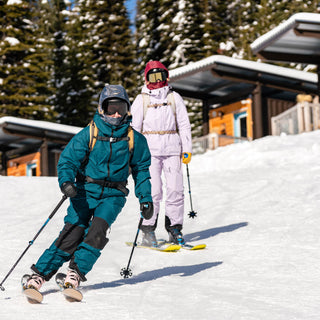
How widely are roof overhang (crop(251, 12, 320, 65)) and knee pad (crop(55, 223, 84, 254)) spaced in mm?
12987

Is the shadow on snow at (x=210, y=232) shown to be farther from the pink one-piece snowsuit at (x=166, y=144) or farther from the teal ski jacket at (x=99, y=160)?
the teal ski jacket at (x=99, y=160)

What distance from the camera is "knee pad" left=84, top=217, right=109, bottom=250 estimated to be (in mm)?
4273

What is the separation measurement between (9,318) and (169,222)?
342cm

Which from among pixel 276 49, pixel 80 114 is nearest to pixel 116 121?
pixel 276 49

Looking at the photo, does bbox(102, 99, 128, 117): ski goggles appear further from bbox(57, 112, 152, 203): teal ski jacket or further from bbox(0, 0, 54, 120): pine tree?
bbox(0, 0, 54, 120): pine tree

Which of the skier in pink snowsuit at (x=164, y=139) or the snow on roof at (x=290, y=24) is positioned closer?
the skier in pink snowsuit at (x=164, y=139)

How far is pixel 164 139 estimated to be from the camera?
269 inches

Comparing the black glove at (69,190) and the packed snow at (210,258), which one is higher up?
the black glove at (69,190)

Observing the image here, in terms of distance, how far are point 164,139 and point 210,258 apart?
61.8 inches

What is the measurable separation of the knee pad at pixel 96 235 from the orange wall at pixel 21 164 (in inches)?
882

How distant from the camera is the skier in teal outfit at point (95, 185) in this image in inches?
169

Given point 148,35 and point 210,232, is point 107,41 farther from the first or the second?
point 210,232

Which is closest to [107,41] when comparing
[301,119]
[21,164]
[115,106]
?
[21,164]

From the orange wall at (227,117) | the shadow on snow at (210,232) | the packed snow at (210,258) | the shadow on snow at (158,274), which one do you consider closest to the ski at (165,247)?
the packed snow at (210,258)
